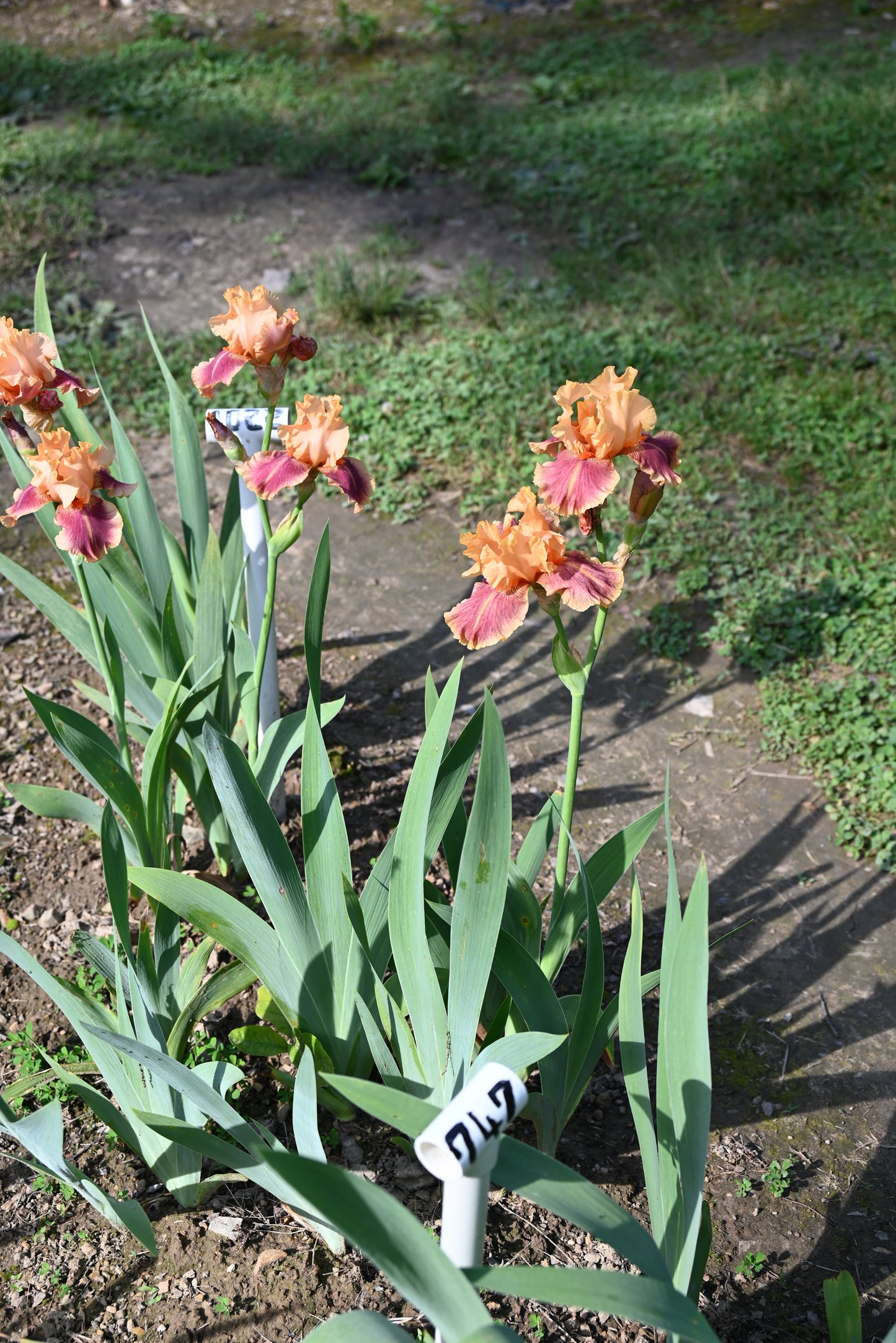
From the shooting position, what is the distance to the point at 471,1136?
2.97ft

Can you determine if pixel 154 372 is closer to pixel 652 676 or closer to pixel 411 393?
pixel 411 393

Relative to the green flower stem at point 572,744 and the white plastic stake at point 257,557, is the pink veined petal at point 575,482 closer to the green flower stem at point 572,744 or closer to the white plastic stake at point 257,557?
the green flower stem at point 572,744

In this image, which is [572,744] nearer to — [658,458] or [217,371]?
[658,458]

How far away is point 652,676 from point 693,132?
3.86 metres

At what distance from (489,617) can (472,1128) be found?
0.67 meters

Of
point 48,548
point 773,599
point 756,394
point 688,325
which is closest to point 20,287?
point 48,548

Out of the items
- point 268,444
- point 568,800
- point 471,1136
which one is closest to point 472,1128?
point 471,1136

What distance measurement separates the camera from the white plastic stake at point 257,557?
1.94 m

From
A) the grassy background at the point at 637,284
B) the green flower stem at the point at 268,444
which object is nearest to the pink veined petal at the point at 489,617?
the green flower stem at the point at 268,444

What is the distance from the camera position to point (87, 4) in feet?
24.7

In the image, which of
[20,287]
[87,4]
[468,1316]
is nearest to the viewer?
[468,1316]

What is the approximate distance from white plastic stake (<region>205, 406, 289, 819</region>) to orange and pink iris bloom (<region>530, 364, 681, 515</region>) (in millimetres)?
670

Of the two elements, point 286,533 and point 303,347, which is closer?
point 286,533

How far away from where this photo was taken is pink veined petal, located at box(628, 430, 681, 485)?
1.43 meters
